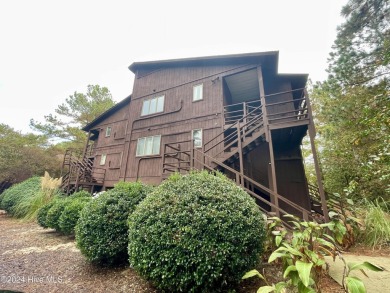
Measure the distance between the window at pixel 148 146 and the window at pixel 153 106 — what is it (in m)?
1.79

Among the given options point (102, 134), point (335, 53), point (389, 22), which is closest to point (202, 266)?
point (335, 53)

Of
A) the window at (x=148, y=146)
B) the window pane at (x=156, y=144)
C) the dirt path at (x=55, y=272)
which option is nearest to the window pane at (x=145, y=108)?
the window at (x=148, y=146)

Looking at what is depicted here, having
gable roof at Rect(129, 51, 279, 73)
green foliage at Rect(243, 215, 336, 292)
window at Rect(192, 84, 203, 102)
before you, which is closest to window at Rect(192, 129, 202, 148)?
window at Rect(192, 84, 203, 102)

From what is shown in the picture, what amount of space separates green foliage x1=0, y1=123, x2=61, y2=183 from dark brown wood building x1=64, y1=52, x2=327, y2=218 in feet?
22.1

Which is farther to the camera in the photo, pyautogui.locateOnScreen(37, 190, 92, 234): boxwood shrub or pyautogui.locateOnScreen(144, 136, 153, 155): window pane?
pyautogui.locateOnScreen(144, 136, 153, 155): window pane

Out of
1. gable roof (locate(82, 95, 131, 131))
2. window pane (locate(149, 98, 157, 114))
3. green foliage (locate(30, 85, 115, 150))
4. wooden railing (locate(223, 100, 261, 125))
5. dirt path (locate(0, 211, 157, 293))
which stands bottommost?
dirt path (locate(0, 211, 157, 293))

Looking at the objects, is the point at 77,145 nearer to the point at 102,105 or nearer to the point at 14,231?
the point at 102,105

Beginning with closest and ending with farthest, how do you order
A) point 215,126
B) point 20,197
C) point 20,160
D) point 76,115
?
1. point 215,126
2. point 20,197
3. point 20,160
4. point 76,115

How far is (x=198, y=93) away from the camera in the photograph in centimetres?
995

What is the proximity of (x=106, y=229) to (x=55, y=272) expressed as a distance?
4.50ft

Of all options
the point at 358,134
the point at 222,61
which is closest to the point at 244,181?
the point at 358,134

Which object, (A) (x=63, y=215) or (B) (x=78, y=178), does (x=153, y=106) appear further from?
(A) (x=63, y=215)

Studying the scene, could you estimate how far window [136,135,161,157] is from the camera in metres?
10.4

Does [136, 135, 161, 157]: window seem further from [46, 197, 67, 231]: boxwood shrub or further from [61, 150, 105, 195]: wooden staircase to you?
[46, 197, 67, 231]: boxwood shrub
